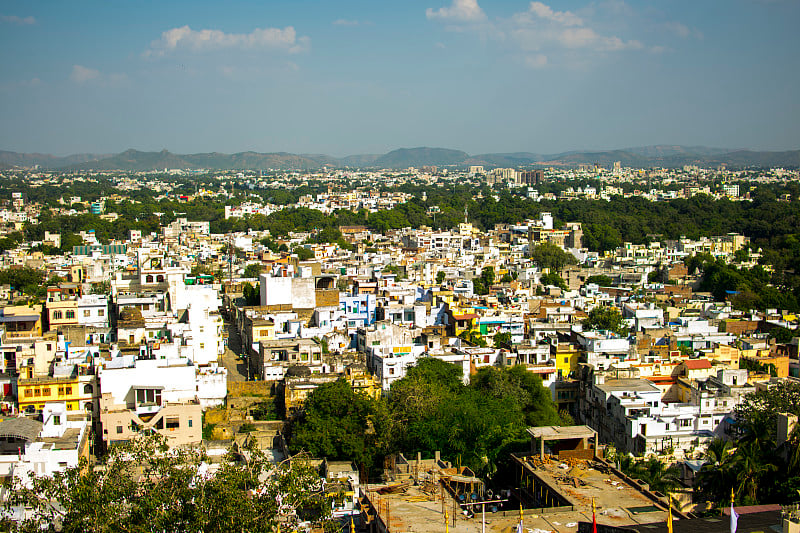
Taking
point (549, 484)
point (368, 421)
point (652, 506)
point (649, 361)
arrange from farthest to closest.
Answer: point (649, 361) → point (368, 421) → point (549, 484) → point (652, 506)

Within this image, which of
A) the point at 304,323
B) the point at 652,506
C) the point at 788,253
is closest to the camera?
the point at 652,506

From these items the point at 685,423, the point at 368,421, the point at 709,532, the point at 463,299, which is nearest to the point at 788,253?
the point at 463,299

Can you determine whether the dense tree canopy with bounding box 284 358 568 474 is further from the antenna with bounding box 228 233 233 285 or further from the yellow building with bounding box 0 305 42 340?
the antenna with bounding box 228 233 233 285

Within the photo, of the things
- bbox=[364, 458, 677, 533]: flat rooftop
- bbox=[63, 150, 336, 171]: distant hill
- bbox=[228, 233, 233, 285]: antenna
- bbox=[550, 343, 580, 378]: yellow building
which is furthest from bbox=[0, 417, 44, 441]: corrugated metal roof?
bbox=[63, 150, 336, 171]: distant hill

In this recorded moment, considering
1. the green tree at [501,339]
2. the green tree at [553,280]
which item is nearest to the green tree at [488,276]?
the green tree at [553,280]

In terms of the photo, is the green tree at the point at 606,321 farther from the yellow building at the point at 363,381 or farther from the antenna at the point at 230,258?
the antenna at the point at 230,258

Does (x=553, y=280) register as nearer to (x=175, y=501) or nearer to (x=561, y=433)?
(x=561, y=433)

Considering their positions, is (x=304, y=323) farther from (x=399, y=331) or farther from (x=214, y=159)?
A: (x=214, y=159)
